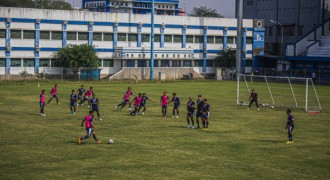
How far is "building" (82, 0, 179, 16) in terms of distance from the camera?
139 metres

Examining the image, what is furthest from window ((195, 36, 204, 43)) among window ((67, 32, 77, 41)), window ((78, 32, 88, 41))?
window ((67, 32, 77, 41))

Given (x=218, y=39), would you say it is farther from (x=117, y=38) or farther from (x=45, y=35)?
(x=45, y=35)

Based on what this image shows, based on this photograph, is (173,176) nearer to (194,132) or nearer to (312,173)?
(312,173)

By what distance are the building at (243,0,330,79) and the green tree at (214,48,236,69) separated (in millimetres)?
7822

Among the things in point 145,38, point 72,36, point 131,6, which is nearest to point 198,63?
point 145,38

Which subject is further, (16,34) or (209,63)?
(209,63)

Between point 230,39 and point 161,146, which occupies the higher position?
point 230,39

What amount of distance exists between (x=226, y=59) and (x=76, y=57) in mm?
30137

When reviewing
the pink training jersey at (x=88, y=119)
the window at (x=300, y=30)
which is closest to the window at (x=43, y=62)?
→ the window at (x=300, y=30)

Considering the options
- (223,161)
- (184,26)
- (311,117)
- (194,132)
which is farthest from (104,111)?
(184,26)

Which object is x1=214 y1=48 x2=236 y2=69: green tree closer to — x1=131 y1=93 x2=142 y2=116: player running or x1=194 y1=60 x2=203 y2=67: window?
x1=194 y1=60 x2=203 y2=67: window

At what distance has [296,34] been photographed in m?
120

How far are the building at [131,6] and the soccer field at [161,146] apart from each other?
88413 millimetres

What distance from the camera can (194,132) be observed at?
129 feet
